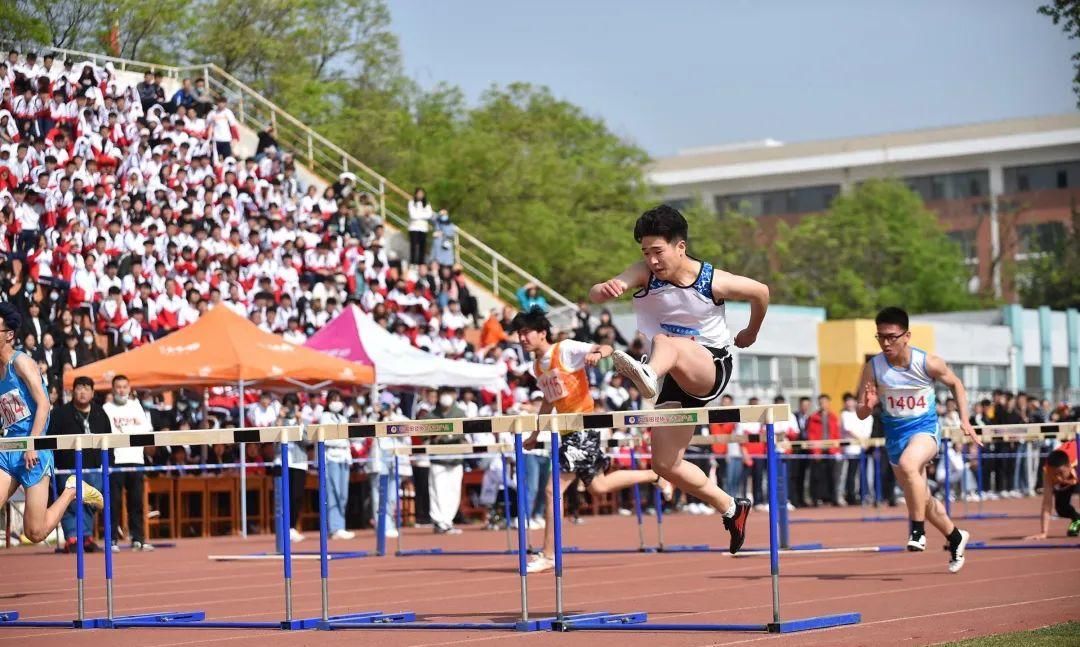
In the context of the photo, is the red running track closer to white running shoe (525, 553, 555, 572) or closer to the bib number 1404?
white running shoe (525, 553, 555, 572)

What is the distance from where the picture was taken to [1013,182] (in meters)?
101

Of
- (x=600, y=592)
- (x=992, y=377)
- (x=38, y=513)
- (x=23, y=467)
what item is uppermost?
(x=992, y=377)

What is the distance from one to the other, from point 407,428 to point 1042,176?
95.3 m

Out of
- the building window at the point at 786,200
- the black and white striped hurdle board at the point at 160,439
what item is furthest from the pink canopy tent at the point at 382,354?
the building window at the point at 786,200

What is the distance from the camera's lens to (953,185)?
102438 millimetres

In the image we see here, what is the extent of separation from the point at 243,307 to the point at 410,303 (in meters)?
4.34

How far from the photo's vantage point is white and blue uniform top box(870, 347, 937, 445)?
13.6 metres

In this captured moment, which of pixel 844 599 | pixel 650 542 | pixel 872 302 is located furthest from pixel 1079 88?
pixel 872 302

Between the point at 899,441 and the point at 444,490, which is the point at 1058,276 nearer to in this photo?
the point at 444,490

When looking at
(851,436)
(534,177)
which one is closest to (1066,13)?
(851,436)

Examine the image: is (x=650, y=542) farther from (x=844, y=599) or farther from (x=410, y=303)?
(x=410, y=303)

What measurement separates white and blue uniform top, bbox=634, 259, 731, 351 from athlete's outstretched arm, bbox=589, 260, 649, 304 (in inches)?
2.9

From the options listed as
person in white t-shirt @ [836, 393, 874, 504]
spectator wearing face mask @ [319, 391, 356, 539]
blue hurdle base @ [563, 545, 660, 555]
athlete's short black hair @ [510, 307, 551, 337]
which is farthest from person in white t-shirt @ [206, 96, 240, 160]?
athlete's short black hair @ [510, 307, 551, 337]

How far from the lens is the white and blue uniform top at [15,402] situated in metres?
12.0
